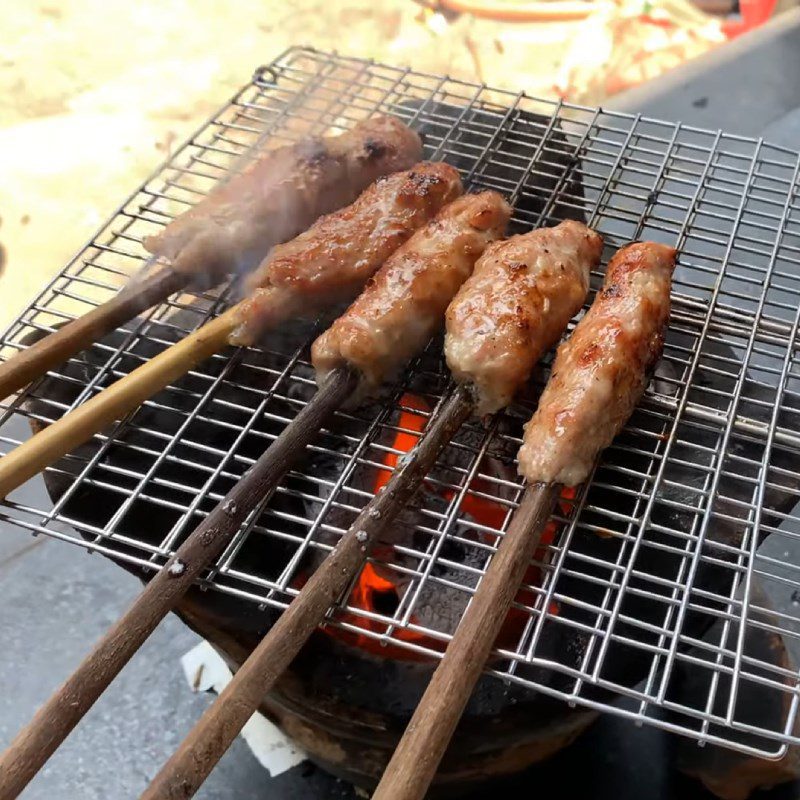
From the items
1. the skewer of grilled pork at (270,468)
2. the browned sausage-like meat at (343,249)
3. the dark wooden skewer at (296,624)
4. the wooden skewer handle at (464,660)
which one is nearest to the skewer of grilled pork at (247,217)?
the browned sausage-like meat at (343,249)

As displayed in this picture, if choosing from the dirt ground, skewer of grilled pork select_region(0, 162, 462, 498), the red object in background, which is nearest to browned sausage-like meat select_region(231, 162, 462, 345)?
skewer of grilled pork select_region(0, 162, 462, 498)

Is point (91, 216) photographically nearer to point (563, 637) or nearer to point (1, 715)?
point (1, 715)

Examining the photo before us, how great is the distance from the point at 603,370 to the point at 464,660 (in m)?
0.91

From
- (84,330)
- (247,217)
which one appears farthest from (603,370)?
(84,330)

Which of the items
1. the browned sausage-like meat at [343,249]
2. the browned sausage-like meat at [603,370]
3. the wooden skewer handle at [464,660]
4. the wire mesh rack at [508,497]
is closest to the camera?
the wooden skewer handle at [464,660]

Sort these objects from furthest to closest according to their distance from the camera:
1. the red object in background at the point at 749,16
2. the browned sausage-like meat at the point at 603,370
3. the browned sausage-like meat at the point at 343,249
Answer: the red object in background at the point at 749,16, the browned sausage-like meat at the point at 343,249, the browned sausage-like meat at the point at 603,370

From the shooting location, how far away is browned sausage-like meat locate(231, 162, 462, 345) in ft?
8.63

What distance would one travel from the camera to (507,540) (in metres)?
1.94

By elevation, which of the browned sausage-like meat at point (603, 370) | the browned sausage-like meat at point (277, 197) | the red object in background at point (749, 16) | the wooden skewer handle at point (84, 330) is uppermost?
the wooden skewer handle at point (84, 330)

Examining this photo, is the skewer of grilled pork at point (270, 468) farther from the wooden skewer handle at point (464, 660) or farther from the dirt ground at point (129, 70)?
the dirt ground at point (129, 70)

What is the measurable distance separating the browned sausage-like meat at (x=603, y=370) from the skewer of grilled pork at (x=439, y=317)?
11 cm

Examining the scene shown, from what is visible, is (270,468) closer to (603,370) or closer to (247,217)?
(603,370)

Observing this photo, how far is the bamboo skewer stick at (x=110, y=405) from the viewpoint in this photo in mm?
2107

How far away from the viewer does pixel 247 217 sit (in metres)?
2.91
